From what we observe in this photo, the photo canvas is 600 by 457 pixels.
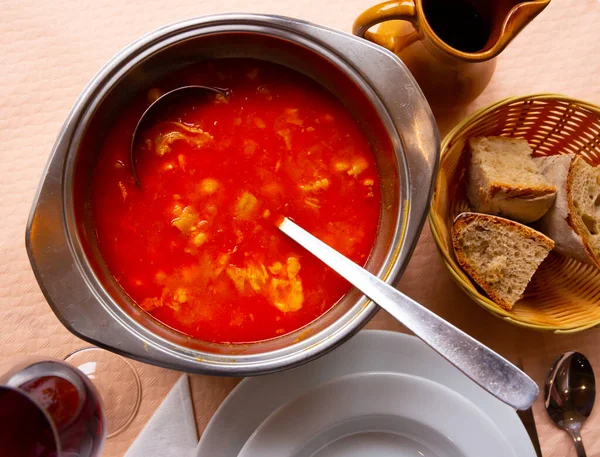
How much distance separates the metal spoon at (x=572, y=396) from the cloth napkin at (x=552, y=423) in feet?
0.07

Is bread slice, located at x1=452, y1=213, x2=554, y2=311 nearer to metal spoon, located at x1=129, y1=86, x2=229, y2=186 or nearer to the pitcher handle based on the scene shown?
the pitcher handle

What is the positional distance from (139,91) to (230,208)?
0.42m

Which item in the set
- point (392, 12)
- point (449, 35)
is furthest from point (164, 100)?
point (449, 35)

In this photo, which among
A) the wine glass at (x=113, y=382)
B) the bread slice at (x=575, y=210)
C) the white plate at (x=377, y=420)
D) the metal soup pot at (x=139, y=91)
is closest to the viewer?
the metal soup pot at (x=139, y=91)

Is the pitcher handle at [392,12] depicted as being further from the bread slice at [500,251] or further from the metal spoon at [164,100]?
the bread slice at [500,251]

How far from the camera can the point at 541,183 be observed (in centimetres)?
171

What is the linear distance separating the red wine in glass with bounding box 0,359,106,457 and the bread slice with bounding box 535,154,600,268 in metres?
1.45

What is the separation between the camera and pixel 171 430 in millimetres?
1711

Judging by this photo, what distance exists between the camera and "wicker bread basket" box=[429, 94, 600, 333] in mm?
1621

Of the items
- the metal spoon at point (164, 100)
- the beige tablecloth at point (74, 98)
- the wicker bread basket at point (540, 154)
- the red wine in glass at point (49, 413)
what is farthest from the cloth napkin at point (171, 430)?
the wicker bread basket at point (540, 154)

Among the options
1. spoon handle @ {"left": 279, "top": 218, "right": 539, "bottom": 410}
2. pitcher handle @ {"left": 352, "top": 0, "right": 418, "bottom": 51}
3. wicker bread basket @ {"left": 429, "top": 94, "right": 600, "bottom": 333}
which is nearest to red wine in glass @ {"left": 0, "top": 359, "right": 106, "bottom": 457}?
spoon handle @ {"left": 279, "top": 218, "right": 539, "bottom": 410}

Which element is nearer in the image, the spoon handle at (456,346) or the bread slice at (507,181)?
the spoon handle at (456,346)

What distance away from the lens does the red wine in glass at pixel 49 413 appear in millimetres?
A: 1457

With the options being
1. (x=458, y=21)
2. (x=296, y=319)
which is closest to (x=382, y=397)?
(x=296, y=319)
